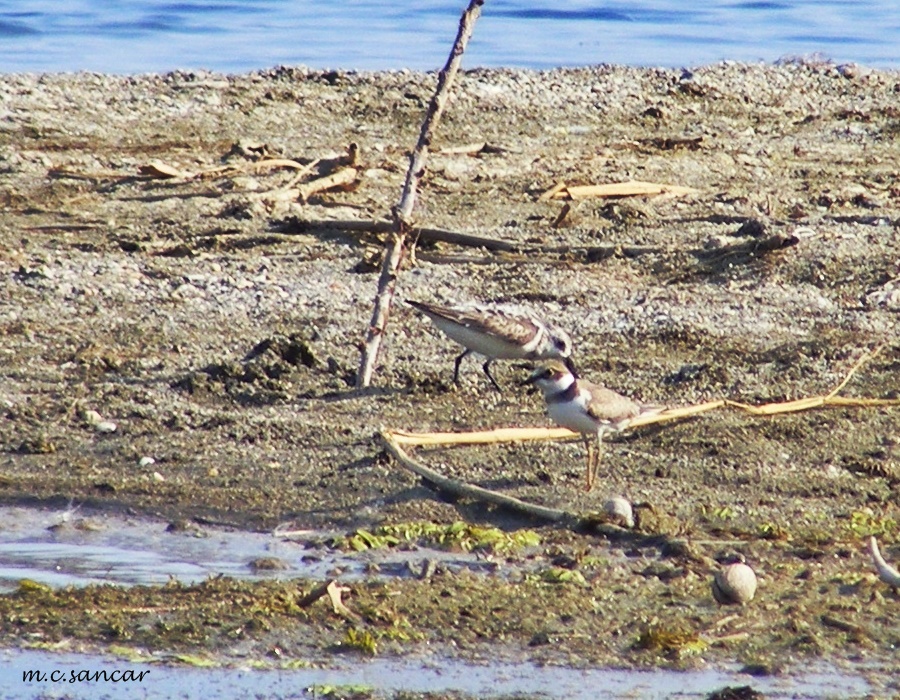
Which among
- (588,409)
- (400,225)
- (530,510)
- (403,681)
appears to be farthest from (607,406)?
(403,681)

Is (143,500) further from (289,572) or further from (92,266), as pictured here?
(92,266)

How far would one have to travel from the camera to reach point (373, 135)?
481 inches

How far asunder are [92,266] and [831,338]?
3.78 m

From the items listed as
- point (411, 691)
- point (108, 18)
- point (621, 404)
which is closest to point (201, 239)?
point (621, 404)

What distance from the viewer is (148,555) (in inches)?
231

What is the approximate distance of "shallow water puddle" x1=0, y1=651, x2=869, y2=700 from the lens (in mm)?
4773

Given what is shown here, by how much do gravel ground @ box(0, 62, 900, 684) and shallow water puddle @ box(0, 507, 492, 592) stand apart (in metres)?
0.16

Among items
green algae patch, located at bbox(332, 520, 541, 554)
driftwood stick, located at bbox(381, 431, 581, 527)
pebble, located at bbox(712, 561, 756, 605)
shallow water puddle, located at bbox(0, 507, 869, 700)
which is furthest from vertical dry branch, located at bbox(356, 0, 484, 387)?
shallow water puddle, located at bbox(0, 507, 869, 700)

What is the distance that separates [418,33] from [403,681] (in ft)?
49.6

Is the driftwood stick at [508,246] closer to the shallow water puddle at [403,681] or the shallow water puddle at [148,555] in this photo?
the shallow water puddle at [148,555]

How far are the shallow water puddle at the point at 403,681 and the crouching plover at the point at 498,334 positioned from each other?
283 cm

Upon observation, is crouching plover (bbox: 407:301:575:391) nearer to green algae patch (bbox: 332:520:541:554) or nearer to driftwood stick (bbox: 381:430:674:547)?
driftwood stick (bbox: 381:430:674:547)

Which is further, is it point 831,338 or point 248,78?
point 248,78

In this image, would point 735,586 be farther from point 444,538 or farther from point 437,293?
point 437,293
